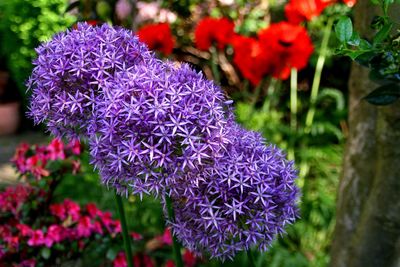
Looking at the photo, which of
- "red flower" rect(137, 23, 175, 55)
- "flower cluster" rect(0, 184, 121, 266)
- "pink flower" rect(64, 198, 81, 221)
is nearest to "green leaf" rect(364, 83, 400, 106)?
"flower cluster" rect(0, 184, 121, 266)

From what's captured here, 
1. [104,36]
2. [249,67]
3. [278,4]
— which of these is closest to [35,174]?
[249,67]

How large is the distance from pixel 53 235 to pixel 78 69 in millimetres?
1268

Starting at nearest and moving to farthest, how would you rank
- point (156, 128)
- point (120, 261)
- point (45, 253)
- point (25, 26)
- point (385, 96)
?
point (156, 128) → point (385, 96) → point (45, 253) → point (120, 261) → point (25, 26)

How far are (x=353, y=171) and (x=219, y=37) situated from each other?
1.38 metres

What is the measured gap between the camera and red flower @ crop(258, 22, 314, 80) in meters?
3.18

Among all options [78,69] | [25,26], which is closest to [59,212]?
[78,69]

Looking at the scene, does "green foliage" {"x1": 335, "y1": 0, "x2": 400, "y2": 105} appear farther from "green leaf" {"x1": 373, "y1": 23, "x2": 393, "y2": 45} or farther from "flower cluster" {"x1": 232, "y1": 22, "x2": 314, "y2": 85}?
"flower cluster" {"x1": 232, "y1": 22, "x2": 314, "y2": 85}

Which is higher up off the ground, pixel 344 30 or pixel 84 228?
pixel 344 30

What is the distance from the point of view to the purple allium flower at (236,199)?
1270 millimetres

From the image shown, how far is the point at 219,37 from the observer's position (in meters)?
3.58

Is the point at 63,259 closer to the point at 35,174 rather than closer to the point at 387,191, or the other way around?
the point at 35,174

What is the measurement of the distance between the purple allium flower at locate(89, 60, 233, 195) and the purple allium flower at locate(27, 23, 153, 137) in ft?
0.24

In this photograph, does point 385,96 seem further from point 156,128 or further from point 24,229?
point 24,229

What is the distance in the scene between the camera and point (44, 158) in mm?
2713
